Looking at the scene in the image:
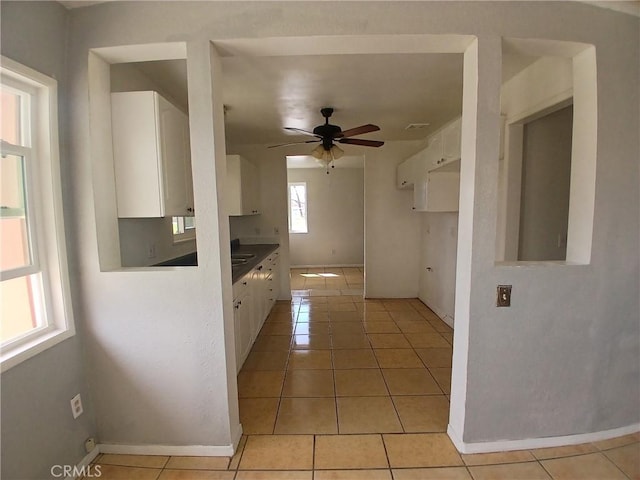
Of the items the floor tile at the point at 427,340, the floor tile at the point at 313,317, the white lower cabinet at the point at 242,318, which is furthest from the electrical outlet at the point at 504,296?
the floor tile at the point at 313,317

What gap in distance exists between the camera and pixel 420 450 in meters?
1.79

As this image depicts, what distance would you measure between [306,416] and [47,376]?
5.00 feet

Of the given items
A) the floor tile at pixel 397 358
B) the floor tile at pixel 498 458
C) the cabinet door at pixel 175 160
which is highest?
the cabinet door at pixel 175 160

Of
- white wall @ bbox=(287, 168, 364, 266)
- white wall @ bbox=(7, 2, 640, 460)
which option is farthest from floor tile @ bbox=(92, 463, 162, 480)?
white wall @ bbox=(287, 168, 364, 266)

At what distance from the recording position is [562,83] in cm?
194

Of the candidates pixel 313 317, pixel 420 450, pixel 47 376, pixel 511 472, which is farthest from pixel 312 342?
pixel 47 376

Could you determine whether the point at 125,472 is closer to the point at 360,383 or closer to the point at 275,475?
the point at 275,475

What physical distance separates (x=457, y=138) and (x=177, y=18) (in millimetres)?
2238

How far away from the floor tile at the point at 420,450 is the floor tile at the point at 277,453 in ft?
1.64

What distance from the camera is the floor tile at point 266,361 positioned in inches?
109

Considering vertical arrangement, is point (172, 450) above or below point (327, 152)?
below

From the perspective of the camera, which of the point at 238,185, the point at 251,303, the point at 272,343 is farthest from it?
the point at 238,185

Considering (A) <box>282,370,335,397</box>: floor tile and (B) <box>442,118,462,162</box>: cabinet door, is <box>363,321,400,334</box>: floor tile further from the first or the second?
(B) <box>442,118,462,162</box>: cabinet door

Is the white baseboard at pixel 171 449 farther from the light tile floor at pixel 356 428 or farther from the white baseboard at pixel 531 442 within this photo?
the white baseboard at pixel 531 442
